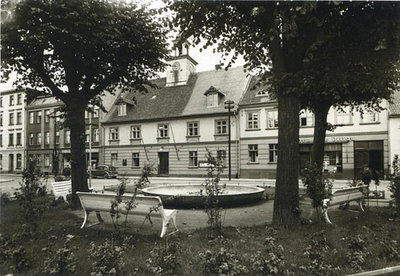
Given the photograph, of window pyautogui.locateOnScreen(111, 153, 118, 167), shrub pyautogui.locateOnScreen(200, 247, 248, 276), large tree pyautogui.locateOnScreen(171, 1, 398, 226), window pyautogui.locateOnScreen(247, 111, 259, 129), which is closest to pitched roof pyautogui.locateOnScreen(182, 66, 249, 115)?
window pyautogui.locateOnScreen(247, 111, 259, 129)

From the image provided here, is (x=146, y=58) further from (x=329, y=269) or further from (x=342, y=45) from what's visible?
(x=329, y=269)

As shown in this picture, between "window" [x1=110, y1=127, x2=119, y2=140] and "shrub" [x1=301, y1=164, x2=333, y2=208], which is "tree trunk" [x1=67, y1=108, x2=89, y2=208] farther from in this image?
"window" [x1=110, y1=127, x2=119, y2=140]

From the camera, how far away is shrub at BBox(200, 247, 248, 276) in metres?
4.50

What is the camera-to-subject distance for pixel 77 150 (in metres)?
11.5

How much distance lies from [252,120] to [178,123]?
841 cm

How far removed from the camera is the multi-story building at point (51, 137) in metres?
40.6

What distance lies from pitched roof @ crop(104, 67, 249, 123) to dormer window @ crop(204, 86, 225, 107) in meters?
0.45

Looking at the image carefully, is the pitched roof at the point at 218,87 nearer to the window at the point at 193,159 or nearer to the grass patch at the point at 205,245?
the window at the point at 193,159

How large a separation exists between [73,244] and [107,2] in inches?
374

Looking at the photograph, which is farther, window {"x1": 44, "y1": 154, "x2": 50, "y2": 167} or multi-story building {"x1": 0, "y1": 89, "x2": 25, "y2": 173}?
multi-story building {"x1": 0, "y1": 89, "x2": 25, "y2": 173}

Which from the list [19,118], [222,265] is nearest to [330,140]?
[222,265]

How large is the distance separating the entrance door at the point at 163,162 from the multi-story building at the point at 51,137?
8998 millimetres

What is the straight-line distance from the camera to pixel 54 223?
8.38 meters

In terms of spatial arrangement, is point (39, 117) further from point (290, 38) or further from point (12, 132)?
point (290, 38)
